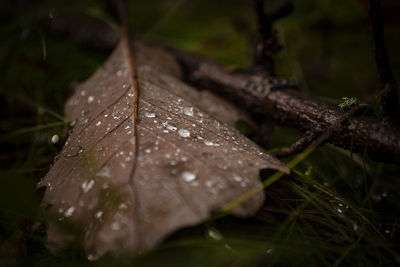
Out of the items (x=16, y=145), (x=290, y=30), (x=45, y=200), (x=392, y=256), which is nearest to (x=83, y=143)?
(x=45, y=200)

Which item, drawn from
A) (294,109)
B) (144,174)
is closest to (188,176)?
(144,174)

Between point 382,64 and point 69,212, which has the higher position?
point 382,64

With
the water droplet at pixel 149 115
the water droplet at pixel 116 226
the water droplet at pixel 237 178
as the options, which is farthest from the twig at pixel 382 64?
the water droplet at pixel 116 226

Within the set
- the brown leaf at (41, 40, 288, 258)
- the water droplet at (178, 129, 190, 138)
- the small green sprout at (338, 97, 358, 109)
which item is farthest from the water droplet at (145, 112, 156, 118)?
the small green sprout at (338, 97, 358, 109)

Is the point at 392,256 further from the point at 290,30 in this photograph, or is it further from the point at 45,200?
the point at 290,30

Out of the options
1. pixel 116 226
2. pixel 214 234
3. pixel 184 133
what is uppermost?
pixel 184 133

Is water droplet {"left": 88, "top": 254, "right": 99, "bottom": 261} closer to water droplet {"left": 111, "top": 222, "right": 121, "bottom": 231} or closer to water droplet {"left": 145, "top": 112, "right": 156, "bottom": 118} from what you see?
water droplet {"left": 111, "top": 222, "right": 121, "bottom": 231}

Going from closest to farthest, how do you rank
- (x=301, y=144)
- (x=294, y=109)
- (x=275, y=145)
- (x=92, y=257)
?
(x=92, y=257)
(x=301, y=144)
(x=294, y=109)
(x=275, y=145)

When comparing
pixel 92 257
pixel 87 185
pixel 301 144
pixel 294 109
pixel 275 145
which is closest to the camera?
pixel 92 257

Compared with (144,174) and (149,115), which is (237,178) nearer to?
(144,174)
